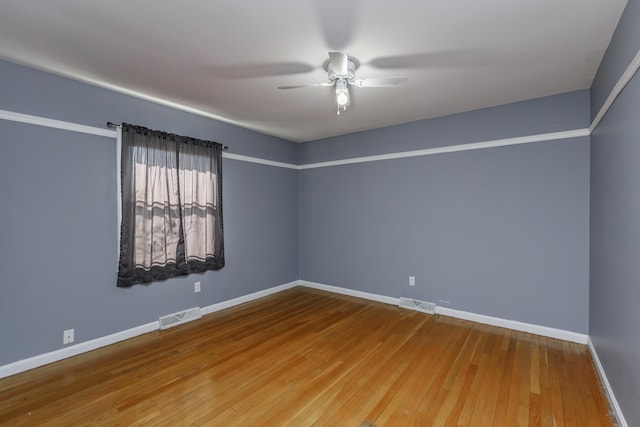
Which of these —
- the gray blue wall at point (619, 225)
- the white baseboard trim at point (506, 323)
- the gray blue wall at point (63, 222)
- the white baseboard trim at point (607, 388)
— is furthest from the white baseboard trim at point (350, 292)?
the gray blue wall at point (619, 225)

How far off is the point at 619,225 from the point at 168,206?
417 centimetres

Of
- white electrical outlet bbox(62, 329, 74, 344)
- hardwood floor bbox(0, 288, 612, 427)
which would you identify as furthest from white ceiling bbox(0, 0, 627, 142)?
hardwood floor bbox(0, 288, 612, 427)

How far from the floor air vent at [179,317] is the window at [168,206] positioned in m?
0.49

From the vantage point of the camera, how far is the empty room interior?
→ 6.47 feet

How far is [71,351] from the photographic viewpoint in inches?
110

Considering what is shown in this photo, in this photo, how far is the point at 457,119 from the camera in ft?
12.5

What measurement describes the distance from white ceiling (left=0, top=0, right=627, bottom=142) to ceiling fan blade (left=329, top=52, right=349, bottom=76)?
0.18 metres

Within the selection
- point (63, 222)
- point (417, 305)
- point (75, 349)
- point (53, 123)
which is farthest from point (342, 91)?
point (75, 349)

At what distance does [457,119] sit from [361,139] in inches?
57.3

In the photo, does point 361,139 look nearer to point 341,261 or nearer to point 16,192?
point 341,261

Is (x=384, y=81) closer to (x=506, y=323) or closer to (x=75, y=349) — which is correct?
(x=506, y=323)

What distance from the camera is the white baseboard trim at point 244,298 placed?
13.1 feet

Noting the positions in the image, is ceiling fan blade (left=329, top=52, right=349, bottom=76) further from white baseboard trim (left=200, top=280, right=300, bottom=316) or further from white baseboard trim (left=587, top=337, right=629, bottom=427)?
white baseboard trim (left=200, top=280, right=300, bottom=316)

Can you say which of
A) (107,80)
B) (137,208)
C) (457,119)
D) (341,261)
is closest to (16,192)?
(137,208)
